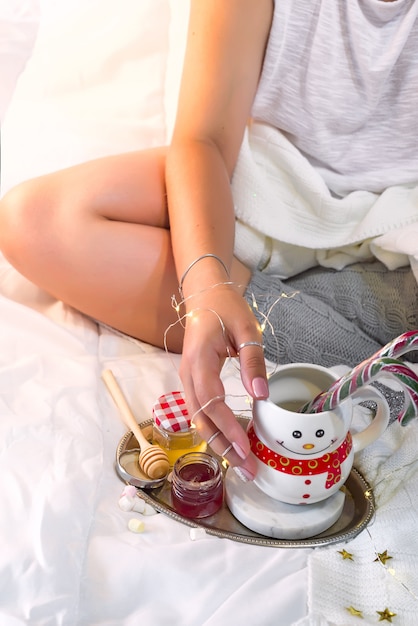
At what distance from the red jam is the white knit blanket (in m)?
0.13

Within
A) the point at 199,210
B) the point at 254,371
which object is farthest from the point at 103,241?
the point at 254,371

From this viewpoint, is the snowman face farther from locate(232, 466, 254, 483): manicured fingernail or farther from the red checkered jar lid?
the red checkered jar lid

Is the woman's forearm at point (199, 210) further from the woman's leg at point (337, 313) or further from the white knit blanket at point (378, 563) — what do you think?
the white knit blanket at point (378, 563)

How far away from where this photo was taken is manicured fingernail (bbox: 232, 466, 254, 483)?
82cm

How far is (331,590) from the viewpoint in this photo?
2.54 feet

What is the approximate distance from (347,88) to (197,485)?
27.8 inches

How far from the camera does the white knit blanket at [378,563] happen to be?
0.75 meters

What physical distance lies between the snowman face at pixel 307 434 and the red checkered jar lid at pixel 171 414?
0.18 m

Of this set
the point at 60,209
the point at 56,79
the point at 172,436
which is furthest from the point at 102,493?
the point at 56,79

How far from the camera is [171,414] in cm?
95

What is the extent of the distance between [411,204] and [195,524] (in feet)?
2.12

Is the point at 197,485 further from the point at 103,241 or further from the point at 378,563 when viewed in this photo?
the point at 103,241

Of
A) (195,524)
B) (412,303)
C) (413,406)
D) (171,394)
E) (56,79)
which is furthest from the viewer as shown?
(56,79)

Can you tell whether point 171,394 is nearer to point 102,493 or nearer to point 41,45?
point 102,493
